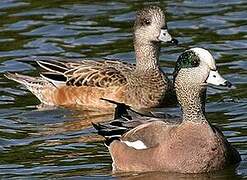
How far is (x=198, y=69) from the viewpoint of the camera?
11258mm

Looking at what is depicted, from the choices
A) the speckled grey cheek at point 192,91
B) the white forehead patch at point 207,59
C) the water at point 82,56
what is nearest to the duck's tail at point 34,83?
the water at point 82,56

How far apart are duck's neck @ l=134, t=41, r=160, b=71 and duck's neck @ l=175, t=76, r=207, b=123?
10.7 ft

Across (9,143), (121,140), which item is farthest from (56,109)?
(121,140)

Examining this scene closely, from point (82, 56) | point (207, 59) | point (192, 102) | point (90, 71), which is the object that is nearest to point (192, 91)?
point (192, 102)

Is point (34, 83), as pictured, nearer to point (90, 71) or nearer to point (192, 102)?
point (90, 71)

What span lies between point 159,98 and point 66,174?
3.24 meters

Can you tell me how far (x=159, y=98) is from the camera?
14383 mm

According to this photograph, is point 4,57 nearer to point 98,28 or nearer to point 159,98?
point 98,28

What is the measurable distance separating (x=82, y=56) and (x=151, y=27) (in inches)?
79.7

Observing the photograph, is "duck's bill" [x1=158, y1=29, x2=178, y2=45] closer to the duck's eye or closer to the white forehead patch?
the duck's eye

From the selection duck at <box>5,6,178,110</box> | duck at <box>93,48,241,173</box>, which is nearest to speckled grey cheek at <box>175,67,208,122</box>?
duck at <box>93,48,241,173</box>

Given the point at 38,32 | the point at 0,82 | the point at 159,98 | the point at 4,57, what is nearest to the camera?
the point at 159,98

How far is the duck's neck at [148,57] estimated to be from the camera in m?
14.7

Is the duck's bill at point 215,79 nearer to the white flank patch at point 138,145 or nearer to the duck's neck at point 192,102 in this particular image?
the duck's neck at point 192,102
